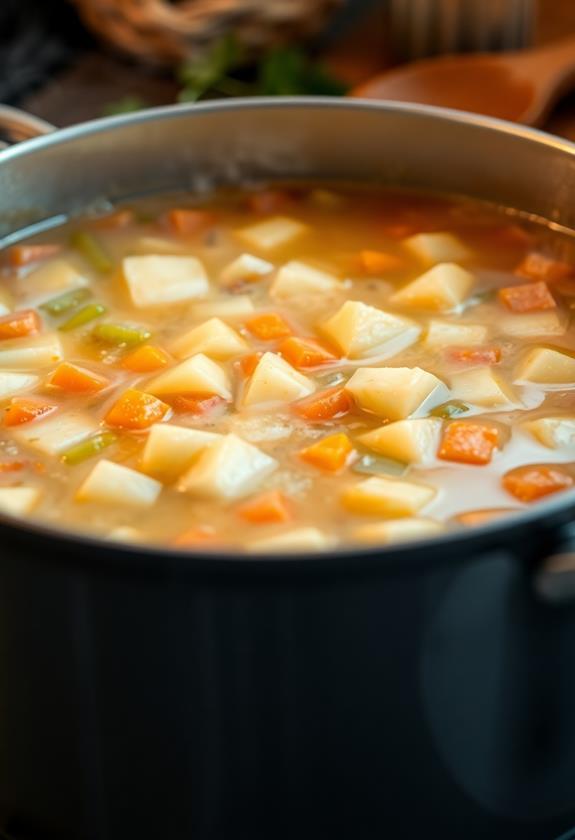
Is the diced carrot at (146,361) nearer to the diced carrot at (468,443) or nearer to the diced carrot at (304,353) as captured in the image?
Answer: the diced carrot at (304,353)

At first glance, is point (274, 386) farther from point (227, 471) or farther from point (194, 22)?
point (194, 22)

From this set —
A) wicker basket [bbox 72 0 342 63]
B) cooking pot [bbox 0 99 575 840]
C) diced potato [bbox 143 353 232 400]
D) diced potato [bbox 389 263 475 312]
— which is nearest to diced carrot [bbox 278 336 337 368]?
diced potato [bbox 143 353 232 400]

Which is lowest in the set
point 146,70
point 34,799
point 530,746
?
point 34,799

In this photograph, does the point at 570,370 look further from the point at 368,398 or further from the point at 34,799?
the point at 34,799

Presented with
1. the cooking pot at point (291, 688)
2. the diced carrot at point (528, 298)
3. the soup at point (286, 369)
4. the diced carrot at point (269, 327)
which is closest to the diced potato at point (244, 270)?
the soup at point (286, 369)

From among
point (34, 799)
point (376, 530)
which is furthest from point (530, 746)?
point (34, 799)

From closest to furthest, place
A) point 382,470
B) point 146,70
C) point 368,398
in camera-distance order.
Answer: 1. point 382,470
2. point 368,398
3. point 146,70
